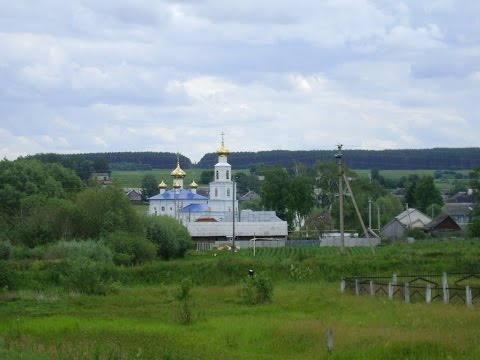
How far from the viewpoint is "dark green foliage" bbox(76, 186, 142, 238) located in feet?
207

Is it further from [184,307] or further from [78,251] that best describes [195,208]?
[184,307]

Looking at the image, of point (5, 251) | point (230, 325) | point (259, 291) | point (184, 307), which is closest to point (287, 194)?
point (5, 251)

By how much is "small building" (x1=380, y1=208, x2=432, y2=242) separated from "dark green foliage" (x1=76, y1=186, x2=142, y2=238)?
38.3 m

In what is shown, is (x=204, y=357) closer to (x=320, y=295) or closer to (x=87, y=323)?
(x=87, y=323)

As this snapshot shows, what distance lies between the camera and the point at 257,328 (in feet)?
84.3

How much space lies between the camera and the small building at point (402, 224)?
100 meters

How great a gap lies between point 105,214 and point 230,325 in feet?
124

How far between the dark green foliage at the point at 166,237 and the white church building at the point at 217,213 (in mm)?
23590

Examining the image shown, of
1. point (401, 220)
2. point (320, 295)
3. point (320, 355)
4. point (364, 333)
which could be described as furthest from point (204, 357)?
point (401, 220)

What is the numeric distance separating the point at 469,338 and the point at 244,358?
5042 mm

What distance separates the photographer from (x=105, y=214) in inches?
2496

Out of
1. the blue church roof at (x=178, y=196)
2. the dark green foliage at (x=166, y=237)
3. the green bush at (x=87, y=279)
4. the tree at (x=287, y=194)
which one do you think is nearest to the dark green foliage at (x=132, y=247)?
the dark green foliage at (x=166, y=237)

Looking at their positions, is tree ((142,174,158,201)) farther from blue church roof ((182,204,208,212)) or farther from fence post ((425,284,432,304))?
fence post ((425,284,432,304))

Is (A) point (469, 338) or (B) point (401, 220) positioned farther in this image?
(B) point (401, 220)
